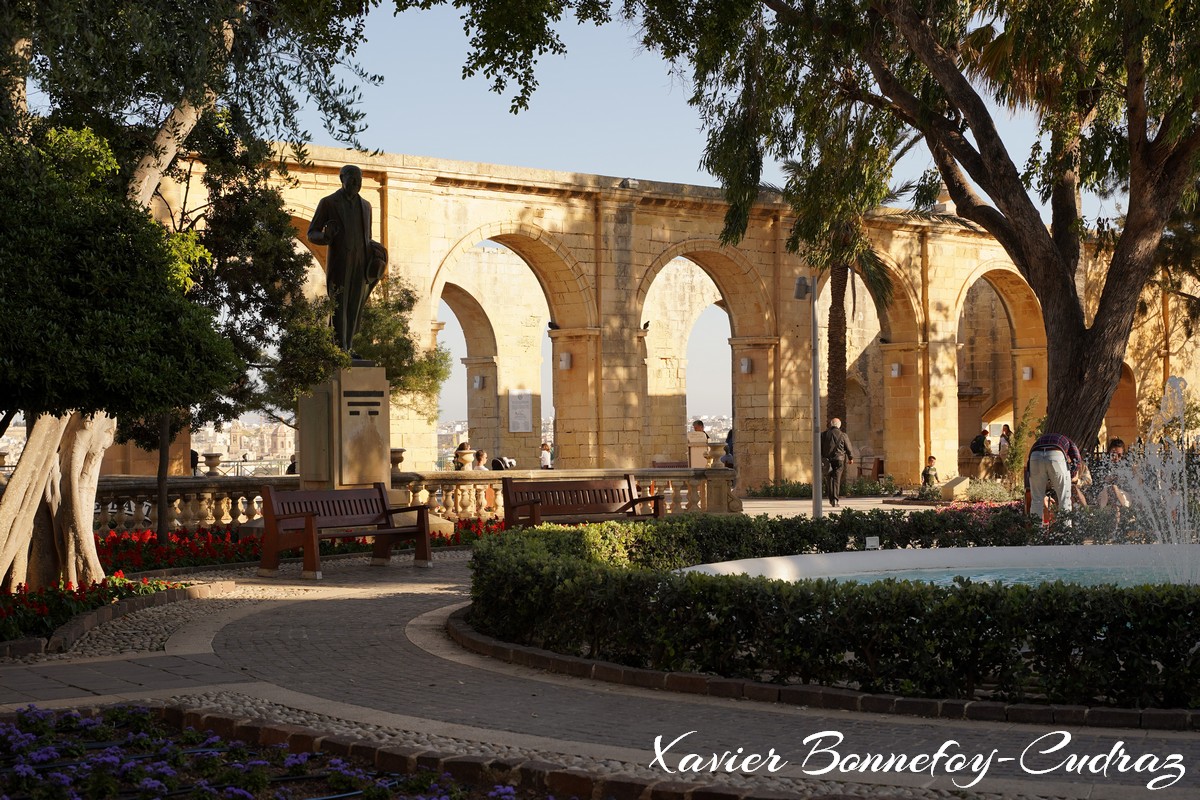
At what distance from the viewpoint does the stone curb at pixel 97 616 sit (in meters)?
7.25

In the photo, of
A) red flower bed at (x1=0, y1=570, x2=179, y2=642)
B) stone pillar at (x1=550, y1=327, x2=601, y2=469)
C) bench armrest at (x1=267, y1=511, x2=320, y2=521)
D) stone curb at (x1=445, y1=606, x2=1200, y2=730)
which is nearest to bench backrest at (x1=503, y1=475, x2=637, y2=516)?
bench armrest at (x1=267, y1=511, x2=320, y2=521)

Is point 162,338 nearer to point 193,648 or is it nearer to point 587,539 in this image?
point 193,648

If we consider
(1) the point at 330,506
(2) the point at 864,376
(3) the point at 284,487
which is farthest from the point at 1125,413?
(1) the point at 330,506

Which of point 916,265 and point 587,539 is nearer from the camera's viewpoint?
point 587,539

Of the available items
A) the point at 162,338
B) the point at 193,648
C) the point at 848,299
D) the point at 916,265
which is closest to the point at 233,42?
the point at 162,338

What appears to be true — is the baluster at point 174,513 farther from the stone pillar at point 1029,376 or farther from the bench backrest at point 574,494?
the stone pillar at point 1029,376

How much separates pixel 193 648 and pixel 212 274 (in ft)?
22.8

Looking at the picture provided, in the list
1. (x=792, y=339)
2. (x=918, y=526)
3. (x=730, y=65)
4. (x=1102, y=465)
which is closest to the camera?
→ (x=918, y=526)

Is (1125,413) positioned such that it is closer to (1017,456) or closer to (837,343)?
(1017,456)

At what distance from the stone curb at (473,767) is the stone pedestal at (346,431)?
7944mm

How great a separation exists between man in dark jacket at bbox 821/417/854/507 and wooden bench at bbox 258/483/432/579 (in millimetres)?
10453

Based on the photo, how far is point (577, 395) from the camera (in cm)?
2478

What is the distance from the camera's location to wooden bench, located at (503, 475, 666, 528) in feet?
43.6

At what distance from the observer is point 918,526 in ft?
37.9
